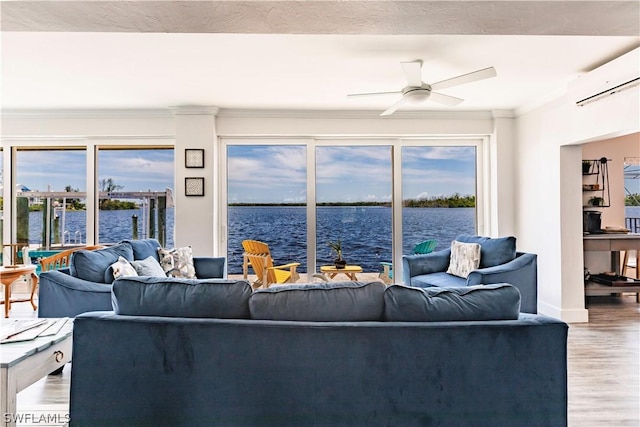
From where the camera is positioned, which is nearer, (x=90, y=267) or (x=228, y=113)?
(x=90, y=267)

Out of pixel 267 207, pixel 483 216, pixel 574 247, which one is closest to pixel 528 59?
pixel 574 247

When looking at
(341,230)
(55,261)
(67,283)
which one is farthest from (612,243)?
(55,261)

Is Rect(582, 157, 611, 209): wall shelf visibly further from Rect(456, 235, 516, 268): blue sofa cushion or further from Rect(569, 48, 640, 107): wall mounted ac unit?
Rect(456, 235, 516, 268): blue sofa cushion

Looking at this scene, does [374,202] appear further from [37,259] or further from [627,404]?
[37,259]

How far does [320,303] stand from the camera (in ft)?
5.48

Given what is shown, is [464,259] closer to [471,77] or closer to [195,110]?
[471,77]

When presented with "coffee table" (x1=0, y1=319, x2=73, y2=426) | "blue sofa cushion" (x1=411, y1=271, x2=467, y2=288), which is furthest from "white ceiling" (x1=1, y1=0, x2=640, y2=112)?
"blue sofa cushion" (x1=411, y1=271, x2=467, y2=288)

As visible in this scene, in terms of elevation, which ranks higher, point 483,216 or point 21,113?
point 21,113

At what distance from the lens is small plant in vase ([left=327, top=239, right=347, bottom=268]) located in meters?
4.64

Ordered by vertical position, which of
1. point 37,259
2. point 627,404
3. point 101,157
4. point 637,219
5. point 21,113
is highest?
point 21,113

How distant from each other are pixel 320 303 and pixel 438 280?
8.47ft

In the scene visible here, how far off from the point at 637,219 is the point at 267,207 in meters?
5.19

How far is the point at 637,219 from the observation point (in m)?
5.34

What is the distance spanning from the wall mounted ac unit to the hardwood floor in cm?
218
